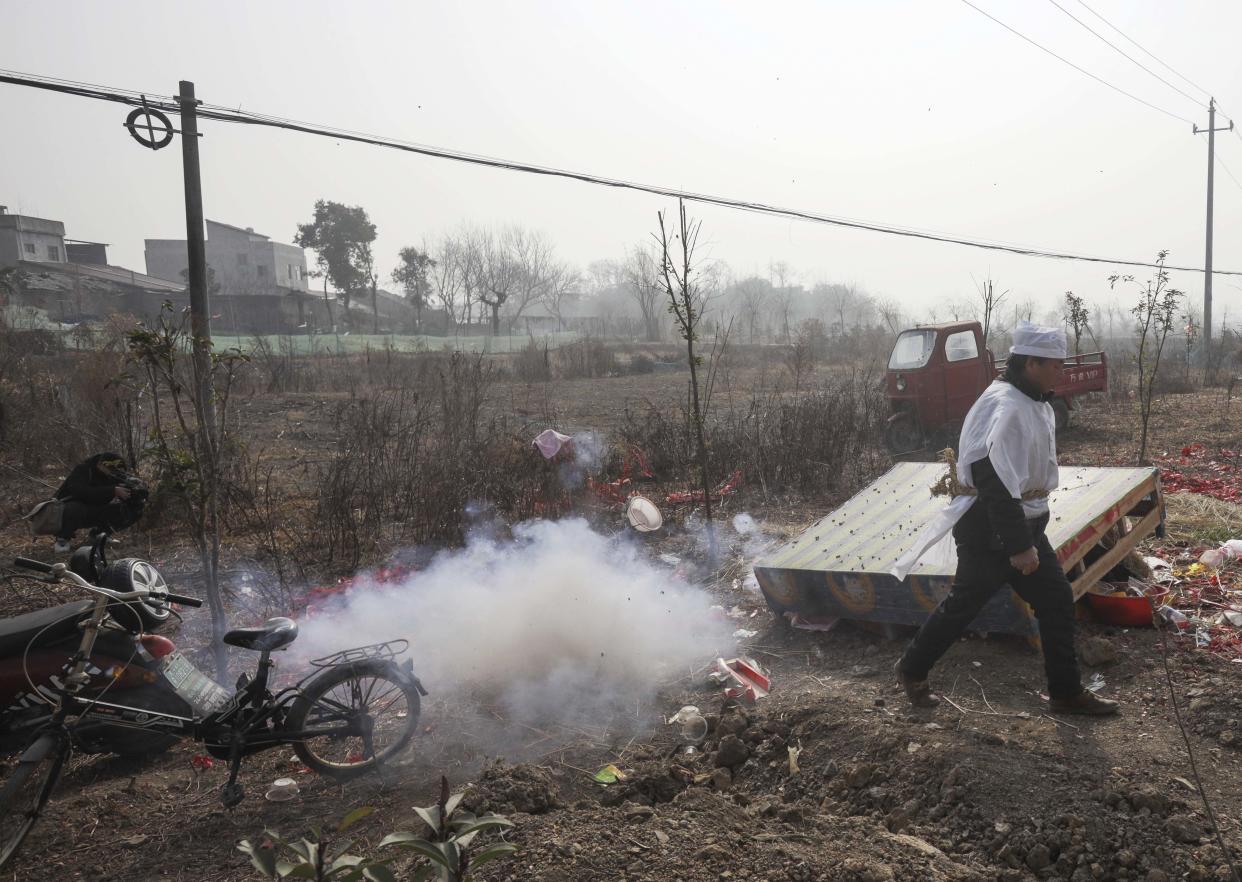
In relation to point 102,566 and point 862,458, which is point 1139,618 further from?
point 862,458

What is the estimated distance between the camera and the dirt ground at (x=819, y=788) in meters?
2.67

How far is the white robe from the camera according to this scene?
3566mm

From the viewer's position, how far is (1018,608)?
4227mm

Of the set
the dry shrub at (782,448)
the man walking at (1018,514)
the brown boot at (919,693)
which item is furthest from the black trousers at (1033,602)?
the dry shrub at (782,448)

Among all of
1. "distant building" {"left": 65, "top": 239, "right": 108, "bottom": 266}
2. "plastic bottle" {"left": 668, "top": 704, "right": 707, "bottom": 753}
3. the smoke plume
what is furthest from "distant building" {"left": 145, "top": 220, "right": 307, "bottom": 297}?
"plastic bottle" {"left": 668, "top": 704, "right": 707, "bottom": 753}

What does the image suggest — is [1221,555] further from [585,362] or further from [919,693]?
[585,362]

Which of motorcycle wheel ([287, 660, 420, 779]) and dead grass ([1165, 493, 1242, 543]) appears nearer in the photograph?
motorcycle wheel ([287, 660, 420, 779])

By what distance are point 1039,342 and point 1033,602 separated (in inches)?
47.4

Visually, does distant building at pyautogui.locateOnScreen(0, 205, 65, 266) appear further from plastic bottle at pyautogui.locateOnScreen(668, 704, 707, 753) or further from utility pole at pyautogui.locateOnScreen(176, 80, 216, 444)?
plastic bottle at pyautogui.locateOnScreen(668, 704, 707, 753)

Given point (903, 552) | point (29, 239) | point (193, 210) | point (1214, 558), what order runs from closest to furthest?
point (903, 552) → point (1214, 558) → point (193, 210) → point (29, 239)

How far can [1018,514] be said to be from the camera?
140 inches

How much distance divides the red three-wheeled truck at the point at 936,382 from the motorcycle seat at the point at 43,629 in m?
11.1

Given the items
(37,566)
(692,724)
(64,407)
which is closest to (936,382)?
(692,724)

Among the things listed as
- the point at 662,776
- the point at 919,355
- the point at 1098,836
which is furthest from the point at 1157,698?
the point at 919,355
